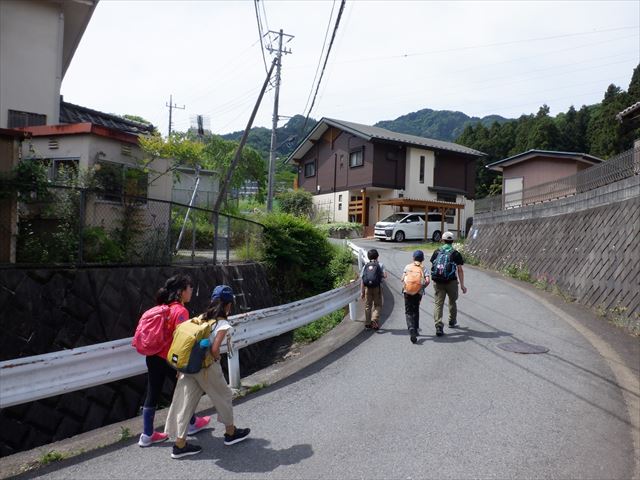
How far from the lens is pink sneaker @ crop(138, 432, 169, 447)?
4430mm

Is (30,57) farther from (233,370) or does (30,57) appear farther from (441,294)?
(441,294)

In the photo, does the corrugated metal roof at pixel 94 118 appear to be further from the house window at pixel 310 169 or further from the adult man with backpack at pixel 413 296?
the house window at pixel 310 169

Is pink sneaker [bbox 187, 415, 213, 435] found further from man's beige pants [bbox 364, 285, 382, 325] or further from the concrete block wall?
the concrete block wall

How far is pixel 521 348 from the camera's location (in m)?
7.87

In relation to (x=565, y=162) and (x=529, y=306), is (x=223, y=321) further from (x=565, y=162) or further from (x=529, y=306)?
(x=565, y=162)

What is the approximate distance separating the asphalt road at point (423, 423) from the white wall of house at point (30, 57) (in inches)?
529

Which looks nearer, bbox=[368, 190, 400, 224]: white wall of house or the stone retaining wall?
the stone retaining wall

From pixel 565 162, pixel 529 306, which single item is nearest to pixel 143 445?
pixel 529 306

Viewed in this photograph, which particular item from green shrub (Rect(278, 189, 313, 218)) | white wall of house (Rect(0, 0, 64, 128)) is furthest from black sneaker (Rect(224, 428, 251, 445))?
green shrub (Rect(278, 189, 313, 218))

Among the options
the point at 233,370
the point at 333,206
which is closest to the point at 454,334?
the point at 233,370

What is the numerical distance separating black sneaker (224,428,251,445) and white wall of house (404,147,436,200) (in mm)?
31499

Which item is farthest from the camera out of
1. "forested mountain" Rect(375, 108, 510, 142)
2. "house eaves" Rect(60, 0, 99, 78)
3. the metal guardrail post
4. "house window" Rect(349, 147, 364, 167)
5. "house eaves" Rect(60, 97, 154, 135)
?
"forested mountain" Rect(375, 108, 510, 142)

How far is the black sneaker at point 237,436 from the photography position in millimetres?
4391

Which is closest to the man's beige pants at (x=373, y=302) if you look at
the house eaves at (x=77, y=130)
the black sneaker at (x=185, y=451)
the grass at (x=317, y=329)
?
the grass at (x=317, y=329)
